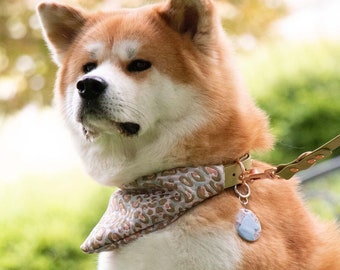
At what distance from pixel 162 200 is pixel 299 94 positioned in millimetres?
2252

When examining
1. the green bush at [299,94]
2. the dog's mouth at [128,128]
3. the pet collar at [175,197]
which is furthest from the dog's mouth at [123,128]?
the green bush at [299,94]

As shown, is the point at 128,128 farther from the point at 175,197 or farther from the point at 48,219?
the point at 48,219

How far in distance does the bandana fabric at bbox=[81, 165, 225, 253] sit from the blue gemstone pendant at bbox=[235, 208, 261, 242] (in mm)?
92

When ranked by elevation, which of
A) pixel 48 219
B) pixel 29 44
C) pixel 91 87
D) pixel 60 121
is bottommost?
pixel 29 44

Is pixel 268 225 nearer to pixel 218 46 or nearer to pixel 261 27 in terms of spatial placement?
pixel 218 46

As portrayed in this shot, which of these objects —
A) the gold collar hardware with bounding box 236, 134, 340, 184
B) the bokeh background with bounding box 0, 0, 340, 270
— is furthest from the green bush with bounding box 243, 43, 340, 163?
the gold collar hardware with bounding box 236, 134, 340, 184

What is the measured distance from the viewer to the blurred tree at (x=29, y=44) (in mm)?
5070

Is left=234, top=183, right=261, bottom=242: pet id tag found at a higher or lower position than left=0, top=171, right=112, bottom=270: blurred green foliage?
higher

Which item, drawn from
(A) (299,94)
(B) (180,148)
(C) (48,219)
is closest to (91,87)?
(B) (180,148)

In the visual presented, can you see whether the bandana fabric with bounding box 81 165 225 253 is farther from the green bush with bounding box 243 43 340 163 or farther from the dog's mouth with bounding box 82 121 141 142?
the green bush with bounding box 243 43 340 163

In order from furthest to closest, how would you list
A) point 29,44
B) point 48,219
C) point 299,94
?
point 29,44, point 299,94, point 48,219

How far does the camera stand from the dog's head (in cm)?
157

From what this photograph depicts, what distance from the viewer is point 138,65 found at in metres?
1.59

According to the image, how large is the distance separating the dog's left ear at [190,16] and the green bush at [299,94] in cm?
182
